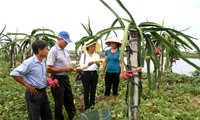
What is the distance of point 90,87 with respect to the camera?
4.50 m

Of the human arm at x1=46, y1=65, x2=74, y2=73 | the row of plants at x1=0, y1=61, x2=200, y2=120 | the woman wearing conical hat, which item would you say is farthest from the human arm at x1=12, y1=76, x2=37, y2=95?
the woman wearing conical hat

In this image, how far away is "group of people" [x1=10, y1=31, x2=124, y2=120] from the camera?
3.14 meters

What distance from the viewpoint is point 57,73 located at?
12.4 feet

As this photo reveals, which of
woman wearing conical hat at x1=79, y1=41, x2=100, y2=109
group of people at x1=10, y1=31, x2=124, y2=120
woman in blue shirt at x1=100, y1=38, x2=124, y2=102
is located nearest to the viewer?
group of people at x1=10, y1=31, x2=124, y2=120

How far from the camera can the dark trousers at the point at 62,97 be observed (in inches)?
149

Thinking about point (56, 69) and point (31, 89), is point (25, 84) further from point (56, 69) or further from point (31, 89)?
point (56, 69)

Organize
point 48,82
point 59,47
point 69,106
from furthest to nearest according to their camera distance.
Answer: point 69,106, point 59,47, point 48,82

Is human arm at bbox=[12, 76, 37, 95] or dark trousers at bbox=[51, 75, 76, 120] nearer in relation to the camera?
human arm at bbox=[12, 76, 37, 95]

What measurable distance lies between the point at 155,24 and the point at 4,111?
3.05 m

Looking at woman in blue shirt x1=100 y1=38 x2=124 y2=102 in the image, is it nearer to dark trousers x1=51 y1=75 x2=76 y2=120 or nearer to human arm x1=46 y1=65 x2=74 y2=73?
dark trousers x1=51 y1=75 x2=76 y2=120

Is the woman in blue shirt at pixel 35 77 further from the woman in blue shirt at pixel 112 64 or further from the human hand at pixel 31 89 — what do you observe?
the woman in blue shirt at pixel 112 64

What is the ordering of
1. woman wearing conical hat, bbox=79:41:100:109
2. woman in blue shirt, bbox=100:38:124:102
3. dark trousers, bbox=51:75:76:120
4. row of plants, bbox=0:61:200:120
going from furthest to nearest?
woman in blue shirt, bbox=100:38:124:102 → woman wearing conical hat, bbox=79:41:100:109 → row of plants, bbox=0:61:200:120 → dark trousers, bbox=51:75:76:120

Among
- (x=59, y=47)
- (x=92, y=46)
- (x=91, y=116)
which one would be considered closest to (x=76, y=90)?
(x=92, y=46)

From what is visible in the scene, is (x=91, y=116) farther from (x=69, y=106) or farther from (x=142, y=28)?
(x=69, y=106)
